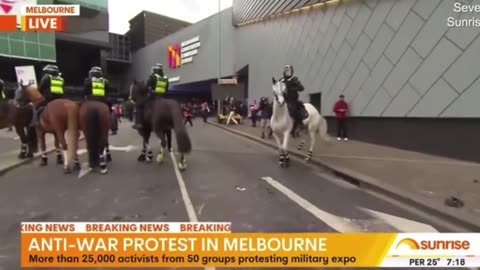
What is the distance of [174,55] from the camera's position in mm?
71750

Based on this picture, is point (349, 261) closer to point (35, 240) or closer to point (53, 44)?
point (35, 240)

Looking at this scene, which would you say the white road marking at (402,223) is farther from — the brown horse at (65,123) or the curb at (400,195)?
the brown horse at (65,123)

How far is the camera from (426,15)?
15141 mm

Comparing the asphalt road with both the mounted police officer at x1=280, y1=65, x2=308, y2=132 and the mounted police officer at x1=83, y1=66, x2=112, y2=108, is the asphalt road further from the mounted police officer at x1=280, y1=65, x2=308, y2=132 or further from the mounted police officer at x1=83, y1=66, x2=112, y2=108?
the mounted police officer at x1=83, y1=66, x2=112, y2=108

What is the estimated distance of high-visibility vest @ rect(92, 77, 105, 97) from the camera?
35.5 ft

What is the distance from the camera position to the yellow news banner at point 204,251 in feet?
14.7

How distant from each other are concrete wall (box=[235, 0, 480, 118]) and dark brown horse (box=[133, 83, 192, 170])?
7.60m

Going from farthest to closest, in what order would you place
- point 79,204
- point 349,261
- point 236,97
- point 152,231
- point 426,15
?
point 236,97
point 426,15
point 79,204
point 152,231
point 349,261

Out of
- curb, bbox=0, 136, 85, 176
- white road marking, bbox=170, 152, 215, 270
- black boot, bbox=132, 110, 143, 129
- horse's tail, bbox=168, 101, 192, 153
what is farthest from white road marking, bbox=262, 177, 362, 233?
curb, bbox=0, 136, 85, 176

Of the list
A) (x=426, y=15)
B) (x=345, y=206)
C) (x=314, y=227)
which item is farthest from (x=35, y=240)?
Answer: (x=426, y=15)

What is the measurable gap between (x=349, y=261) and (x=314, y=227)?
1.79m

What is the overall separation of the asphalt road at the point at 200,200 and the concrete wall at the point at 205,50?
1589 inches

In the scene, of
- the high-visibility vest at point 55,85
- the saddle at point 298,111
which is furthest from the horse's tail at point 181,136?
the saddle at point 298,111

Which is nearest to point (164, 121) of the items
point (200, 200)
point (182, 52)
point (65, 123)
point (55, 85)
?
point (65, 123)
